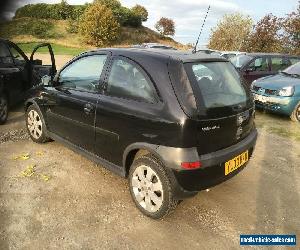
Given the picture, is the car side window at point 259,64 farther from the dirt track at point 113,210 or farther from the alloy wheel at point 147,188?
the alloy wheel at point 147,188

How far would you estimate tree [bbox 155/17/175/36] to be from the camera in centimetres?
4990

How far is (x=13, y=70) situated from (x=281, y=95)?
20.5ft

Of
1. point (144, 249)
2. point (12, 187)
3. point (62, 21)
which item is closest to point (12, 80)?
point (12, 187)

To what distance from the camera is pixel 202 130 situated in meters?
3.28

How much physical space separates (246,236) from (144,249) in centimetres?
108

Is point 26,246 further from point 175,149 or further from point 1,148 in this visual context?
point 1,148

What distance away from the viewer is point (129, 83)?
373 centimetres

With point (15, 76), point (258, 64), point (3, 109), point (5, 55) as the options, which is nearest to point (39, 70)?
point (5, 55)

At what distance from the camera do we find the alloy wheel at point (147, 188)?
351 cm

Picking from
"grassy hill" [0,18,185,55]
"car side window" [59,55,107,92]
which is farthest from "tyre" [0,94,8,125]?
"grassy hill" [0,18,185,55]

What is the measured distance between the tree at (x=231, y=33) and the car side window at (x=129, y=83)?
2275 centimetres

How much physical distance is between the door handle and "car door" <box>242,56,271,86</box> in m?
7.41

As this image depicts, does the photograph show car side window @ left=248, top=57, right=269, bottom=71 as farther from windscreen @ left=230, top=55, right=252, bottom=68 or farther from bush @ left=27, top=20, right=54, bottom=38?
bush @ left=27, top=20, right=54, bottom=38

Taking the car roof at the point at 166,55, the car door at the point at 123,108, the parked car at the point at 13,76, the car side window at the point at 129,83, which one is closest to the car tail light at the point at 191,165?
the car door at the point at 123,108
